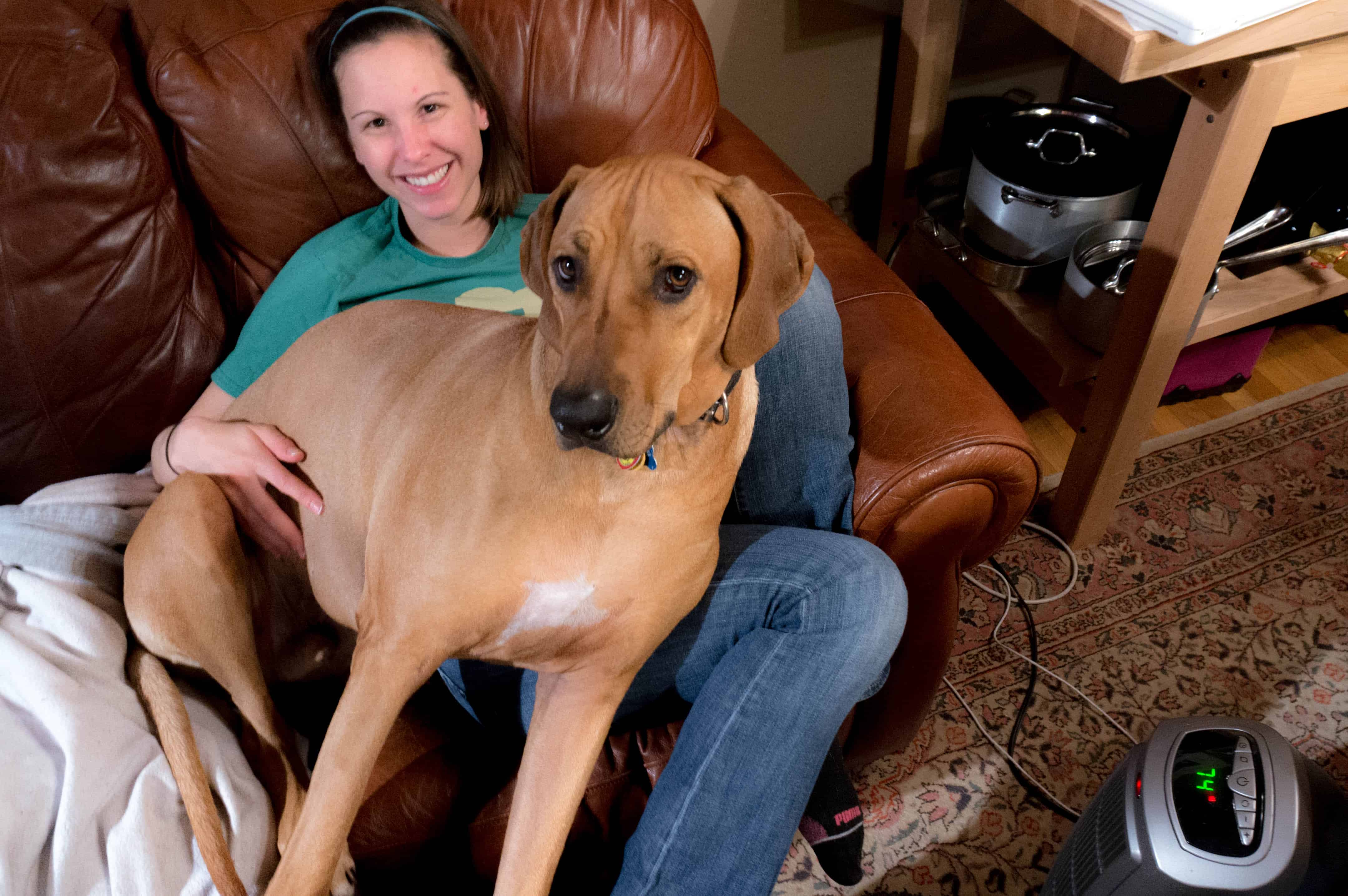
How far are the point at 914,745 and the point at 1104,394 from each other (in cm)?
88

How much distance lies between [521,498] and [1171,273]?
1.38 metres

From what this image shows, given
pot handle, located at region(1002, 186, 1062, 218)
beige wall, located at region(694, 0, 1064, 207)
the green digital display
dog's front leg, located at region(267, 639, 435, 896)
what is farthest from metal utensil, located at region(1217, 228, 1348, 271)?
dog's front leg, located at region(267, 639, 435, 896)

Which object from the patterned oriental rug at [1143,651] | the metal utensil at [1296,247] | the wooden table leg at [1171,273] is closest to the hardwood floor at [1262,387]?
the patterned oriental rug at [1143,651]

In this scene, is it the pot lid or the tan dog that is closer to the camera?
the tan dog

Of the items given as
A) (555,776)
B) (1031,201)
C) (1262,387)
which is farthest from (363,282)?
(1262,387)

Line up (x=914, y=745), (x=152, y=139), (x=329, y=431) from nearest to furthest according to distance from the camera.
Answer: (x=329, y=431) → (x=152, y=139) → (x=914, y=745)

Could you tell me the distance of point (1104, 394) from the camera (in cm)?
200

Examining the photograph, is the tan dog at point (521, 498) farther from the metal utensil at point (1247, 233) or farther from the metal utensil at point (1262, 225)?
the metal utensil at point (1262, 225)

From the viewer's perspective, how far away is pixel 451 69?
1541 mm

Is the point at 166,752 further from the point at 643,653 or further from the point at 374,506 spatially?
the point at 643,653

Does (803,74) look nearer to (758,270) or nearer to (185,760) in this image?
(758,270)

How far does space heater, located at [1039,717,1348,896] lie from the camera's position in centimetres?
110

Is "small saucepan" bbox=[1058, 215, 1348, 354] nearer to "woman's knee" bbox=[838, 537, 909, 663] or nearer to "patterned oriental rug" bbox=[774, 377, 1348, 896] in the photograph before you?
"patterned oriental rug" bbox=[774, 377, 1348, 896]

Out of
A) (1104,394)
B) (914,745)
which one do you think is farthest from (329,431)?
(1104,394)
